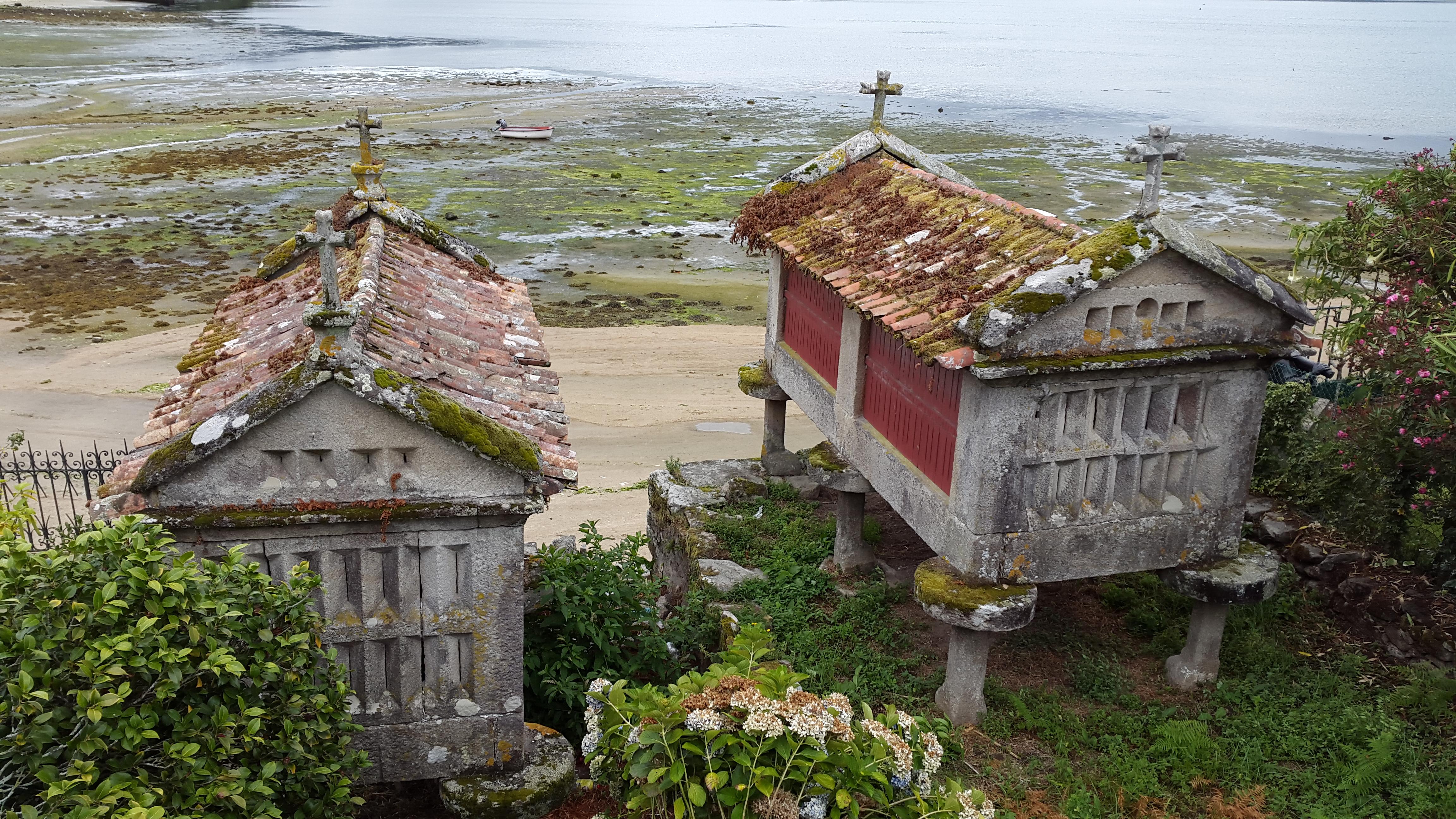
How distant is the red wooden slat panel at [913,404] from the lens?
26.1 ft

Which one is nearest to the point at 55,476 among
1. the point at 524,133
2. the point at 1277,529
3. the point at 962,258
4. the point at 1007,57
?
the point at 962,258

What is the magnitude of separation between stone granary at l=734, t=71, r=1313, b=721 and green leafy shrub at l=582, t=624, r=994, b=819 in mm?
2959

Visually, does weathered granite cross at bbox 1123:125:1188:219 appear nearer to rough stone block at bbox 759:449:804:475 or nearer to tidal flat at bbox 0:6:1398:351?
rough stone block at bbox 759:449:804:475

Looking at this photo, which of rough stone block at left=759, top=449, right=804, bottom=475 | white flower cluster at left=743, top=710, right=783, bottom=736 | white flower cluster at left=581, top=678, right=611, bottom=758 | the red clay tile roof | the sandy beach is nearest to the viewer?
white flower cluster at left=743, top=710, right=783, bottom=736

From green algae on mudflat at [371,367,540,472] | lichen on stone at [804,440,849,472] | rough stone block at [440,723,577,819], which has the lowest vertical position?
rough stone block at [440,723,577,819]

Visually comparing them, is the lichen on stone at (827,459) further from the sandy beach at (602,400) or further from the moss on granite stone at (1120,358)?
the sandy beach at (602,400)

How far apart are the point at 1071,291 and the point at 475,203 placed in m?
29.1

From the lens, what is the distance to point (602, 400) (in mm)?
19234

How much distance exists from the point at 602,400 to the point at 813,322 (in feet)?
29.6

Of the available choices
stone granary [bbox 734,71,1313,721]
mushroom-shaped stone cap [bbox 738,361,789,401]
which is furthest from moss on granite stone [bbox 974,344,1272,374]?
mushroom-shaped stone cap [bbox 738,361,789,401]

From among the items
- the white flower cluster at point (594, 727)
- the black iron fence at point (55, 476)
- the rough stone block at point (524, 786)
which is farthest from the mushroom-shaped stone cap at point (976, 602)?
the black iron fence at point (55, 476)

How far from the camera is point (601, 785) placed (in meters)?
6.82

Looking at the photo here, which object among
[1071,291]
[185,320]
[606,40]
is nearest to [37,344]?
[185,320]

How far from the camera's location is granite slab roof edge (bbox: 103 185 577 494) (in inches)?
246
